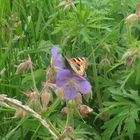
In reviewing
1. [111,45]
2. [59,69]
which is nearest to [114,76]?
[111,45]

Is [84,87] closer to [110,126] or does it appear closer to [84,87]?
[84,87]

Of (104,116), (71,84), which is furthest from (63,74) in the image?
(104,116)

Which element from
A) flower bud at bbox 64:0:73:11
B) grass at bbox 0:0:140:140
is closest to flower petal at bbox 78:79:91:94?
grass at bbox 0:0:140:140

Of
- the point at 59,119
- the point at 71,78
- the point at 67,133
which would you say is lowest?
the point at 59,119

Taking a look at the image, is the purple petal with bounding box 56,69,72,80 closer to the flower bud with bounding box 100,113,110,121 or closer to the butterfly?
A: the butterfly

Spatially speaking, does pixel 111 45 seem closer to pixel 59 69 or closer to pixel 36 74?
pixel 36 74

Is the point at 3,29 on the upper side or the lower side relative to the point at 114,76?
upper

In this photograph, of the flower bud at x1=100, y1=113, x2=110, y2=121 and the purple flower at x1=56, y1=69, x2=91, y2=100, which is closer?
the purple flower at x1=56, y1=69, x2=91, y2=100
